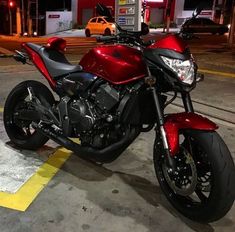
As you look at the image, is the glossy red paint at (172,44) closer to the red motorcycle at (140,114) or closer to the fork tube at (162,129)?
the red motorcycle at (140,114)

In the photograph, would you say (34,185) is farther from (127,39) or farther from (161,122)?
(127,39)

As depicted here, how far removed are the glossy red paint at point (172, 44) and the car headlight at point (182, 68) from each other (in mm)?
88

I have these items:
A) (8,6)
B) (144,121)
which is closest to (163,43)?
(144,121)

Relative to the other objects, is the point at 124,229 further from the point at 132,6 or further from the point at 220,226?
the point at 132,6

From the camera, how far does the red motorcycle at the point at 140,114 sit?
2.64 metres

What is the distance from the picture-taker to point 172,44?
270 centimetres

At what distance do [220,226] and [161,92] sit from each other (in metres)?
1.12

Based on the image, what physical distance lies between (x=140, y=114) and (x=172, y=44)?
63cm

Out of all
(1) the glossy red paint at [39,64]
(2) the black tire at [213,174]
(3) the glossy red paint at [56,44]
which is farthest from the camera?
(3) the glossy red paint at [56,44]

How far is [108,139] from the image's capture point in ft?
10.6

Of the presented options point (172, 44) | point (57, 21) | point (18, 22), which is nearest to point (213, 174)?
point (172, 44)

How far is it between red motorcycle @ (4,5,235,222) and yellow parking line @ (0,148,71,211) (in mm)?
311

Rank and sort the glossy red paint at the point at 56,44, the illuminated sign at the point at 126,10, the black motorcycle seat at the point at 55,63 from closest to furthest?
1. the black motorcycle seat at the point at 55,63
2. the glossy red paint at the point at 56,44
3. the illuminated sign at the point at 126,10

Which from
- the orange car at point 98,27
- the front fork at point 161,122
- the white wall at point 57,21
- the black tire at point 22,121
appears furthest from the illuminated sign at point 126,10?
the white wall at point 57,21
